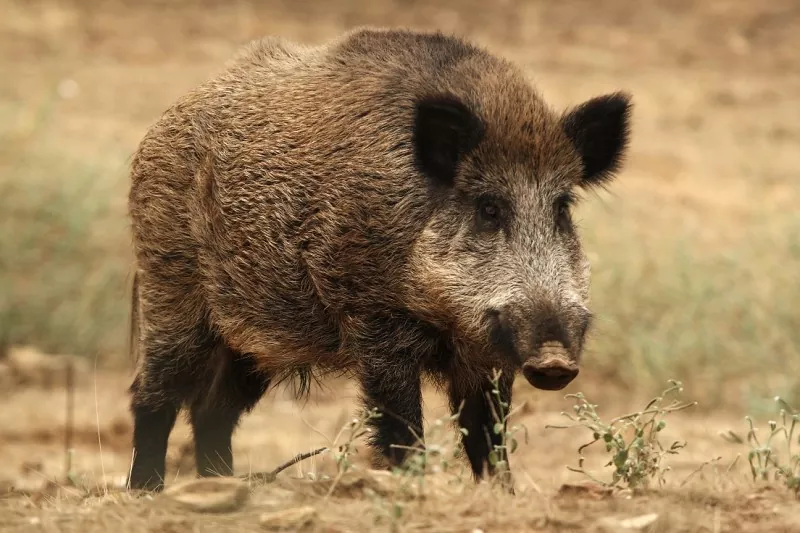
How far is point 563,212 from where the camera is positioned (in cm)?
539

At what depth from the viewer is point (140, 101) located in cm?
1702

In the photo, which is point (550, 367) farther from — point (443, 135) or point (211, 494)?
point (211, 494)

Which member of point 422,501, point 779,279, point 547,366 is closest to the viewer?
point 422,501

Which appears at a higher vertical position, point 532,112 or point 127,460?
point 532,112

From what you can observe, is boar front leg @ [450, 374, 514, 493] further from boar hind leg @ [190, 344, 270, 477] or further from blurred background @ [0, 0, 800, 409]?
blurred background @ [0, 0, 800, 409]

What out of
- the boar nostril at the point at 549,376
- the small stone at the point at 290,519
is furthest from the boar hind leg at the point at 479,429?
the small stone at the point at 290,519

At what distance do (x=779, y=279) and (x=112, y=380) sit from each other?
5219mm

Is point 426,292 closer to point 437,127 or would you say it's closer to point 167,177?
point 437,127

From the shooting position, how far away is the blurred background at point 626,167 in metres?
10.1

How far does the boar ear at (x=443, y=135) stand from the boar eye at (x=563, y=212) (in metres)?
A: 0.41

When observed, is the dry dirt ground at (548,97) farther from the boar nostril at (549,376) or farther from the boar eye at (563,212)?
the boar eye at (563,212)

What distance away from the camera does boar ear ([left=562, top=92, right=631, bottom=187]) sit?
18.1 feet

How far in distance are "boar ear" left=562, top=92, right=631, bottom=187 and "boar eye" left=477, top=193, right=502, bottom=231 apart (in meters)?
0.48

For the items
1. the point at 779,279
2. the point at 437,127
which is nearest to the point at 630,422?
the point at 437,127
